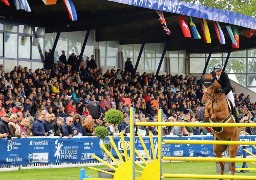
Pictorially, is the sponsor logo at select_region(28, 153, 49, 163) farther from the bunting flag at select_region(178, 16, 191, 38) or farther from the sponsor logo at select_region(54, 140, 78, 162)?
the bunting flag at select_region(178, 16, 191, 38)

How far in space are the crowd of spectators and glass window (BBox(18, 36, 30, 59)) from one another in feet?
5.41

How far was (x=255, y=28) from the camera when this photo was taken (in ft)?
131

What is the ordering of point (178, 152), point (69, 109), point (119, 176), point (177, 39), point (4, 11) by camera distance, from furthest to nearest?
point (177, 39), point (4, 11), point (69, 109), point (178, 152), point (119, 176)

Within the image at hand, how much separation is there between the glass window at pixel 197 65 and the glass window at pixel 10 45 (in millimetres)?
20145

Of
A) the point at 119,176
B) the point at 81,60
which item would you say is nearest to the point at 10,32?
the point at 81,60

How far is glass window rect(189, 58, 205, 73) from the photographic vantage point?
51616mm

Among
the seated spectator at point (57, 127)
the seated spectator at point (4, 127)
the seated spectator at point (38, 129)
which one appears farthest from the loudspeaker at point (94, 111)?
the seated spectator at point (4, 127)

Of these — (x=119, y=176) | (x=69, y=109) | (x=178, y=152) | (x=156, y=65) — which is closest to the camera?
(x=119, y=176)

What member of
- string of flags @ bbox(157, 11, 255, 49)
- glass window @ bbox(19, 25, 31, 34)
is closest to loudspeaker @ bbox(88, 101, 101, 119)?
string of flags @ bbox(157, 11, 255, 49)

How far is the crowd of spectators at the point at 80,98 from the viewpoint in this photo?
2233 centimetres

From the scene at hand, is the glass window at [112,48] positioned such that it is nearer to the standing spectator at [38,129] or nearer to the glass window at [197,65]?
the glass window at [197,65]

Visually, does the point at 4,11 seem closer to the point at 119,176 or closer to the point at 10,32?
the point at 10,32

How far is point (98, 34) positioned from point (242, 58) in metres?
15.0

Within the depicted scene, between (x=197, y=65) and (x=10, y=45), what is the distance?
2087 cm
